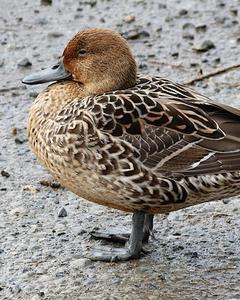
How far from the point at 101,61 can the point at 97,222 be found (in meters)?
1.03

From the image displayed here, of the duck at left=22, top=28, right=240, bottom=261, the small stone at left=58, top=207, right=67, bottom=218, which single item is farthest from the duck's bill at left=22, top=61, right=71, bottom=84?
the small stone at left=58, top=207, right=67, bottom=218

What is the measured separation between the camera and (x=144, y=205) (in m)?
5.41

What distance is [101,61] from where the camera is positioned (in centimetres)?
572

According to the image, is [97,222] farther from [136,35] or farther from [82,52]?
[136,35]

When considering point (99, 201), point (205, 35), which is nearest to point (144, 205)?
point (99, 201)

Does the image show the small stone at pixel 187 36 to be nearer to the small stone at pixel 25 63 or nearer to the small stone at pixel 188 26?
the small stone at pixel 188 26

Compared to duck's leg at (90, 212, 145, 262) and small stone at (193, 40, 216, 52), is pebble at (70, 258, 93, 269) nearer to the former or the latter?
duck's leg at (90, 212, 145, 262)

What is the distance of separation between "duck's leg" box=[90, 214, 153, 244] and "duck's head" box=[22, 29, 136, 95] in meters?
0.79

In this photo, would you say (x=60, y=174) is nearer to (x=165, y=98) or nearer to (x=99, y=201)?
(x=99, y=201)

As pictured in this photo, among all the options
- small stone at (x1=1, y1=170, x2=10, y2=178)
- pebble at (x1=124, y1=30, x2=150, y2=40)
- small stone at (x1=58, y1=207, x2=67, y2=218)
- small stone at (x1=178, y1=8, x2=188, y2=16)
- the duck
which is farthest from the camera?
small stone at (x1=178, y1=8, x2=188, y2=16)

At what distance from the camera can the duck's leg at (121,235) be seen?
19.1ft

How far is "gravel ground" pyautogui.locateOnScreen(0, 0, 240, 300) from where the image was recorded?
5.36m

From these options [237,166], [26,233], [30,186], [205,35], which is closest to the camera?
[237,166]

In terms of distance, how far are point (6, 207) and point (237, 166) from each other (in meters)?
1.64
